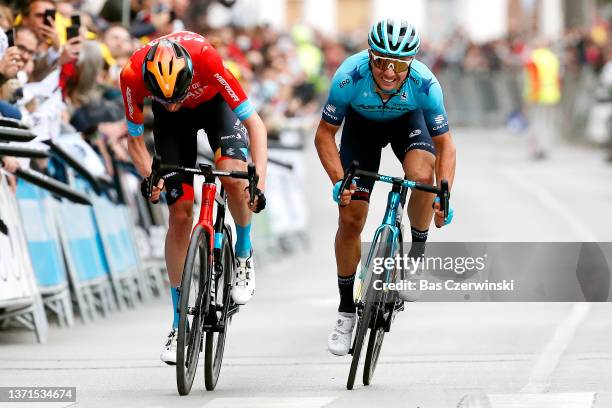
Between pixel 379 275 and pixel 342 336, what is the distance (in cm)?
62

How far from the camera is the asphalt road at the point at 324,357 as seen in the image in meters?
8.94

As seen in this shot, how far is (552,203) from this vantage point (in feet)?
77.2

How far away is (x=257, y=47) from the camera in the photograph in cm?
2769

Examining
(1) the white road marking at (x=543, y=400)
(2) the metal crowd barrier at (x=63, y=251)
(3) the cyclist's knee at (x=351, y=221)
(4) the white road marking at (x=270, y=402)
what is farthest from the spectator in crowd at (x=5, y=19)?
(1) the white road marking at (x=543, y=400)

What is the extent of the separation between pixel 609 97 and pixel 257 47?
7.51 meters

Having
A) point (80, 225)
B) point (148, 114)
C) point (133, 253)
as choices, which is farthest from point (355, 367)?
point (148, 114)

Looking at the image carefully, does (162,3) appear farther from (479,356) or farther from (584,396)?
(584,396)

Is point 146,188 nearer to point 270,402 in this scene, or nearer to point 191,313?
point 191,313

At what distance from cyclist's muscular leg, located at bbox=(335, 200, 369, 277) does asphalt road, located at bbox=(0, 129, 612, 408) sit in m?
0.67

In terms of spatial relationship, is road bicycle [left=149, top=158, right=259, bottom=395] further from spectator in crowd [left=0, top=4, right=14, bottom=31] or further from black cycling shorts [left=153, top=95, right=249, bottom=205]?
spectator in crowd [left=0, top=4, right=14, bottom=31]

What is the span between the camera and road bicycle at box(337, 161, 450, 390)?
912 centimetres

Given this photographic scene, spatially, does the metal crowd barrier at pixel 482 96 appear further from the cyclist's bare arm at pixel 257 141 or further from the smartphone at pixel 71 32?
the cyclist's bare arm at pixel 257 141

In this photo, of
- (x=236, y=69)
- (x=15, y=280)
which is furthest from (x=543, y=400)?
(x=236, y=69)

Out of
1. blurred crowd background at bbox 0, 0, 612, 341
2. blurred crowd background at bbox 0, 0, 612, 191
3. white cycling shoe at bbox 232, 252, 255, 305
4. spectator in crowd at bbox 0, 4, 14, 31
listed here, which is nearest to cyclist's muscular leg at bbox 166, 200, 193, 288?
white cycling shoe at bbox 232, 252, 255, 305
